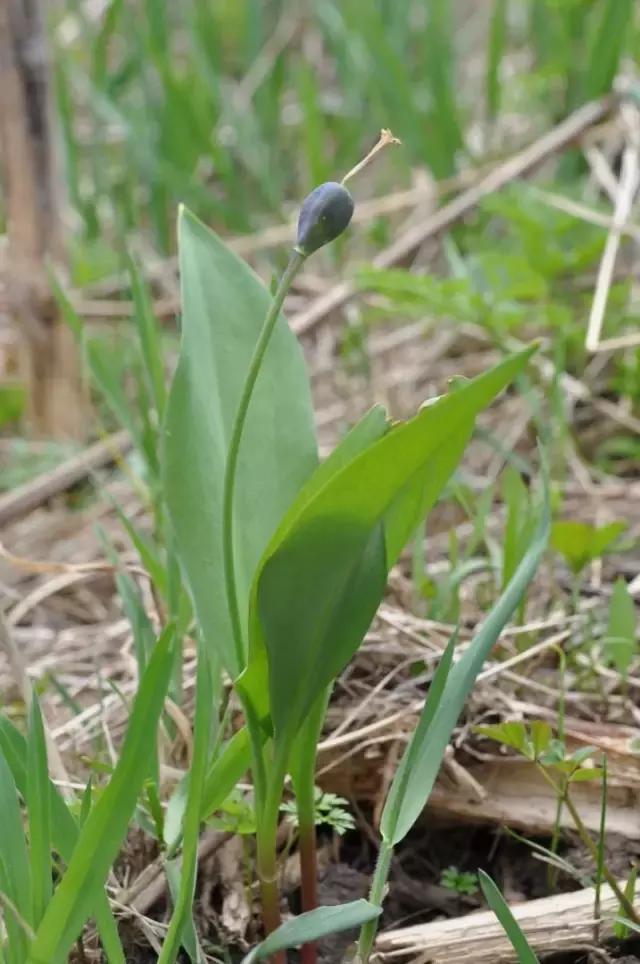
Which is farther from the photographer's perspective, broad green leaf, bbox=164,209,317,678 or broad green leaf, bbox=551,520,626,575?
broad green leaf, bbox=551,520,626,575

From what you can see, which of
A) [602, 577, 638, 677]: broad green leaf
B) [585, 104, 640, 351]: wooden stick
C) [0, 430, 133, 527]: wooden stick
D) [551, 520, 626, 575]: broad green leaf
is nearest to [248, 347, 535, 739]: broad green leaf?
[602, 577, 638, 677]: broad green leaf

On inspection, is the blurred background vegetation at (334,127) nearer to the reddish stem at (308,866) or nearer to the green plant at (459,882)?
the green plant at (459,882)

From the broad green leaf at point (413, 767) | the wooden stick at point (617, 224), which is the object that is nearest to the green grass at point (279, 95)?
the wooden stick at point (617, 224)

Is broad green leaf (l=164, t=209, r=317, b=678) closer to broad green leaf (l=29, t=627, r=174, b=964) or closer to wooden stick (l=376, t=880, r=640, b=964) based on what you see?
broad green leaf (l=29, t=627, r=174, b=964)

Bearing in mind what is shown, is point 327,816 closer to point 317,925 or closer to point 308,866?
point 308,866

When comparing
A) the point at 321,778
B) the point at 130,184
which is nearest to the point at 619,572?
the point at 321,778

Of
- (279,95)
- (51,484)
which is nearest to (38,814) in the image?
(51,484)
